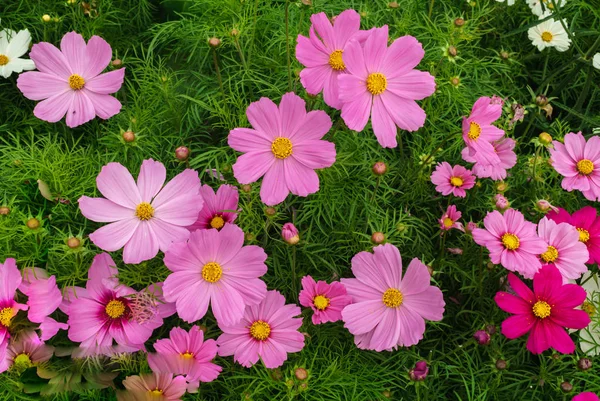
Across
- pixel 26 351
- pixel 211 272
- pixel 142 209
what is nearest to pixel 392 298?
pixel 211 272

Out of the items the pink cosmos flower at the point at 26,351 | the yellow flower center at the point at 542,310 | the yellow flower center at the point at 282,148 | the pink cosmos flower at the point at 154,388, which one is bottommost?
the pink cosmos flower at the point at 26,351

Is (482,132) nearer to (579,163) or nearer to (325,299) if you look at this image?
(579,163)

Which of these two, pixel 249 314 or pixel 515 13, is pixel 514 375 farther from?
pixel 515 13

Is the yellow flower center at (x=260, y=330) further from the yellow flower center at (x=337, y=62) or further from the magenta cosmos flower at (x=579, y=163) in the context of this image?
the magenta cosmos flower at (x=579, y=163)

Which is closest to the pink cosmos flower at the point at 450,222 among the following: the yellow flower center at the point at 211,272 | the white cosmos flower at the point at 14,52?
the yellow flower center at the point at 211,272

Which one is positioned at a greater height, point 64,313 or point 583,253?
point 583,253

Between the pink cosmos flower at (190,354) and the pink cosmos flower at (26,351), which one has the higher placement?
the pink cosmos flower at (190,354)

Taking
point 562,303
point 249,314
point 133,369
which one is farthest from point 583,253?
point 133,369

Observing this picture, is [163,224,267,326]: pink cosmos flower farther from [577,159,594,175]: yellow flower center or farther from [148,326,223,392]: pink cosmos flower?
[577,159,594,175]: yellow flower center
